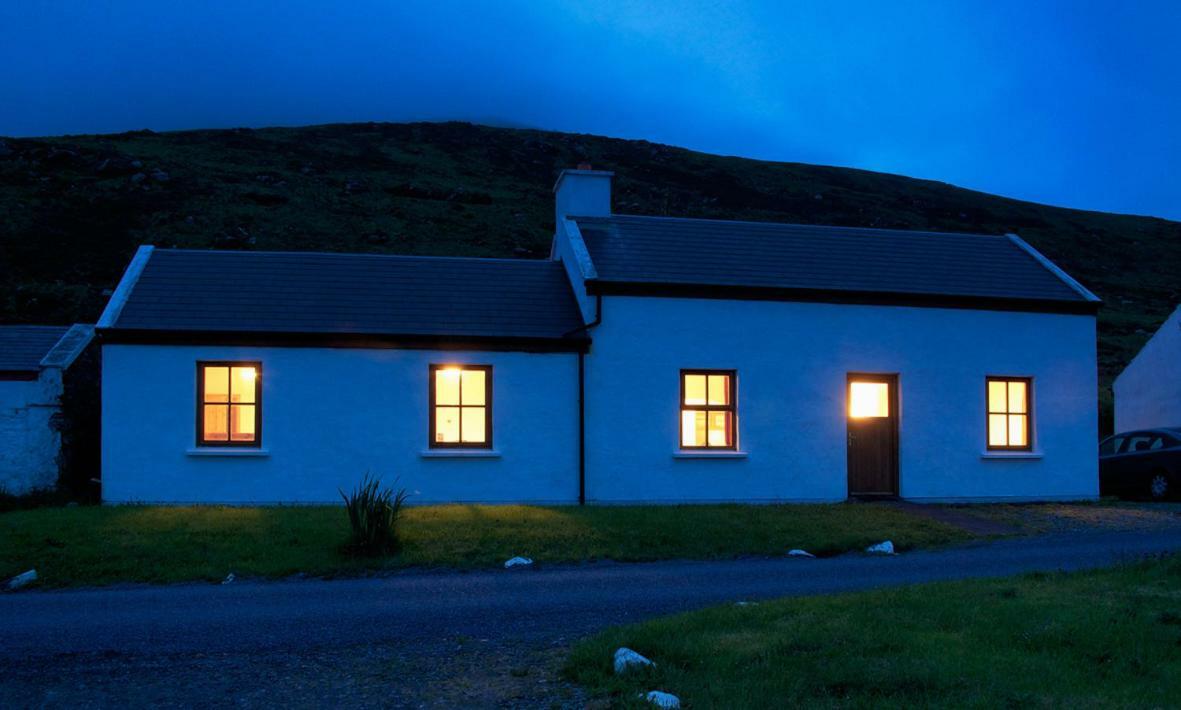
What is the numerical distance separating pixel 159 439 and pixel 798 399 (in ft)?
37.2

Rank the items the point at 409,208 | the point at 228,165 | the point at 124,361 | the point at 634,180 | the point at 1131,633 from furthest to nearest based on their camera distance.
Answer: the point at 634,180, the point at 228,165, the point at 409,208, the point at 124,361, the point at 1131,633

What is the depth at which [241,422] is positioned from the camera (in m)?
18.0

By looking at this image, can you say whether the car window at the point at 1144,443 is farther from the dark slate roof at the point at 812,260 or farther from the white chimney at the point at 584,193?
the white chimney at the point at 584,193

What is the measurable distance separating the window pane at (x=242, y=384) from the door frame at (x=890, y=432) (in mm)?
10820

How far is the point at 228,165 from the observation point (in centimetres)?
6506

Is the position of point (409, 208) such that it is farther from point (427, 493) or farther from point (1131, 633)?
point (1131, 633)

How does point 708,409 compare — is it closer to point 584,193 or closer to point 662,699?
point 584,193

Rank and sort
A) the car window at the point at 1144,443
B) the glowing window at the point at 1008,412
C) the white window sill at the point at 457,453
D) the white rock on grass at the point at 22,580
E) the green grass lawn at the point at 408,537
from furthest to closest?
the car window at the point at 1144,443, the glowing window at the point at 1008,412, the white window sill at the point at 457,453, the green grass lawn at the point at 408,537, the white rock on grass at the point at 22,580

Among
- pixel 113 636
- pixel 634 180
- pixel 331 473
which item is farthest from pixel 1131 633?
pixel 634 180

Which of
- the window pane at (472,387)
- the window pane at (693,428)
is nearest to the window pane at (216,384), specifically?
the window pane at (472,387)

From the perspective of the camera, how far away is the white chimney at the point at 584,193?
22.2 meters

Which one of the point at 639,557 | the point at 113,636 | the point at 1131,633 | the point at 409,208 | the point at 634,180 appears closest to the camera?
the point at 1131,633

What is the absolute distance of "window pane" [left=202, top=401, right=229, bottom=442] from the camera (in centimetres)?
1788

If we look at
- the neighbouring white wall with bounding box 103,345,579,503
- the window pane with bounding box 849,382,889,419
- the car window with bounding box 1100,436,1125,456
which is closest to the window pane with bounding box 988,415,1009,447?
the window pane with bounding box 849,382,889,419
